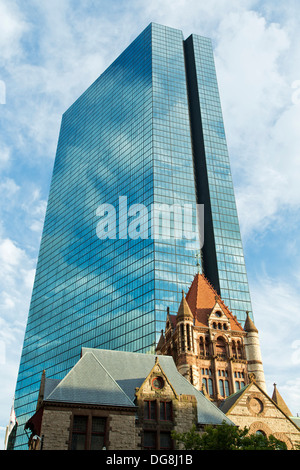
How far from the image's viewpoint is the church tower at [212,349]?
193ft

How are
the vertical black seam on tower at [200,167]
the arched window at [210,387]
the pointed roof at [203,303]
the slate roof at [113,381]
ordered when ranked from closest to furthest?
the slate roof at [113,381], the arched window at [210,387], the pointed roof at [203,303], the vertical black seam on tower at [200,167]

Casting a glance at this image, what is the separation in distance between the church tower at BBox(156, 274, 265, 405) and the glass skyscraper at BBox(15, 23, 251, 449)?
3281 cm

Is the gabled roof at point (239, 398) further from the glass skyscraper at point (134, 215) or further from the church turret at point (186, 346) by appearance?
the glass skyscraper at point (134, 215)

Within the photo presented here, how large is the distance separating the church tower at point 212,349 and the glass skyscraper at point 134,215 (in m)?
32.8

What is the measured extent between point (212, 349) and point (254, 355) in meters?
6.62

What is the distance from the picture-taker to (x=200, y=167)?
135 m

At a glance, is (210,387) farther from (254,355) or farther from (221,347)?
(254,355)

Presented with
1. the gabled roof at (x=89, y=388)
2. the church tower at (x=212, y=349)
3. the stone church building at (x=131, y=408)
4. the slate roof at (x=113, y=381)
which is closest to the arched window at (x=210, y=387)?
the church tower at (x=212, y=349)

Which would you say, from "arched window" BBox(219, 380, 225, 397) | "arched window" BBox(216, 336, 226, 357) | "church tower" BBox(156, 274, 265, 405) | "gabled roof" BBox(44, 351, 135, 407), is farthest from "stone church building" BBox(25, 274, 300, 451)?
"arched window" BBox(216, 336, 226, 357)

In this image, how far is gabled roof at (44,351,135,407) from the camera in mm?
36906

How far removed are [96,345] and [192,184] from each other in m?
52.6

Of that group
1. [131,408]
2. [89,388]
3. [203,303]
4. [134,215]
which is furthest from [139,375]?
[134,215]
